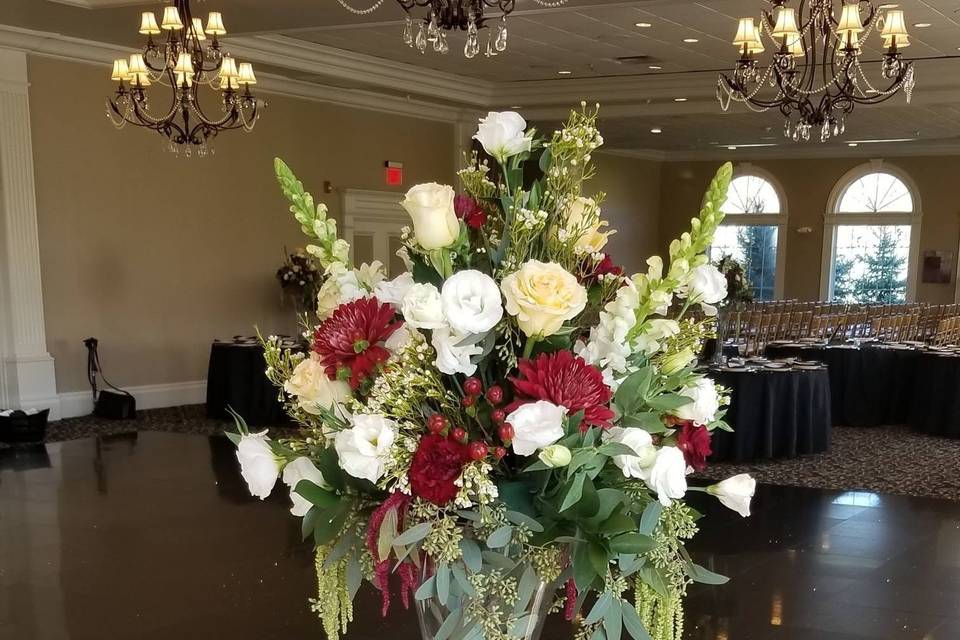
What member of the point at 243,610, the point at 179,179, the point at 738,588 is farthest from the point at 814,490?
the point at 179,179

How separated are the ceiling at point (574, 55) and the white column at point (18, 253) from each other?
0.67 metres

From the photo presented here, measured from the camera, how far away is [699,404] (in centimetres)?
127

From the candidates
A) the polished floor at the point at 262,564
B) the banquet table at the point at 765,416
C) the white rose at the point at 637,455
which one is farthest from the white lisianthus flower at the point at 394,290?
the banquet table at the point at 765,416

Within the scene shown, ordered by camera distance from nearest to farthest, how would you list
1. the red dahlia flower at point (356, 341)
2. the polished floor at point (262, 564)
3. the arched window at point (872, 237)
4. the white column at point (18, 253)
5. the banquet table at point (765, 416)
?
the red dahlia flower at point (356, 341) < the polished floor at point (262, 564) < the banquet table at point (765, 416) < the white column at point (18, 253) < the arched window at point (872, 237)

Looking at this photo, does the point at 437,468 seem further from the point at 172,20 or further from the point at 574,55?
the point at 574,55

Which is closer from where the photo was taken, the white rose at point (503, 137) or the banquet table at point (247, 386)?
the white rose at point (503, 137)

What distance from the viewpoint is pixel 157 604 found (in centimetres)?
402

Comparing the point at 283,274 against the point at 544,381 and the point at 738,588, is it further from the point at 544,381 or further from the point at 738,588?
the point at 544,381

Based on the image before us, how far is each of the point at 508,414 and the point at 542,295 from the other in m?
0.15

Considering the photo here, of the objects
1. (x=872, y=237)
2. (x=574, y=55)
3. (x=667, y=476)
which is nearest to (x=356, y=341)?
(x=667, y=476)

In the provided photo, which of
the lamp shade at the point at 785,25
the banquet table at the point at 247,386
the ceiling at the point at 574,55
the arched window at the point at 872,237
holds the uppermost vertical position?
the ceiling at the point at 574,55

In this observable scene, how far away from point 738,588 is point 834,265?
16946mm

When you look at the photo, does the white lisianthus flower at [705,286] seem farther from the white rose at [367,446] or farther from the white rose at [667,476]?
the white rose at [367,446]

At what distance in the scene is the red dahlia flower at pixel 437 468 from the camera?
3.77 feet
